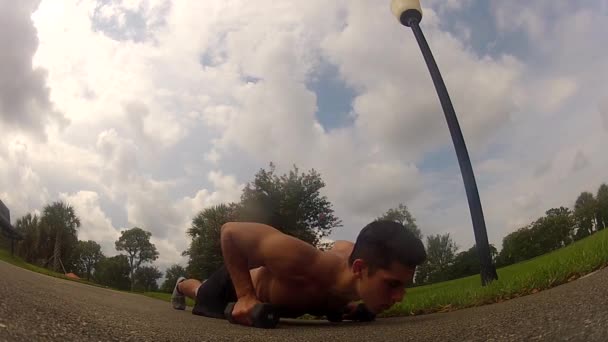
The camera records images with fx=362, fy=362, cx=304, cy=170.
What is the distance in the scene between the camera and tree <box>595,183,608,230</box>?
119 centimetres

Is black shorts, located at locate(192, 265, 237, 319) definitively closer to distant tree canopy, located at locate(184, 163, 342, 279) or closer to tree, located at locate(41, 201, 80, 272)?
distant tree canopy, located at locate(184, 163, 342, 279)

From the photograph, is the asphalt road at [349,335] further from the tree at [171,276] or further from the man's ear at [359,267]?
the tree at [171,276]

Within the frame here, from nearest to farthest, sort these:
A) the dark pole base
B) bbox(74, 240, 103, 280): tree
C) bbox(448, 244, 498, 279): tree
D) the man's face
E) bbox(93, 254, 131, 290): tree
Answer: the man's face
the dark pole base
bbox(448, 244, 498, 279): tree
bbox(93, 254, 131, 290): tree
bbox(74, 240, 103, 280): tree

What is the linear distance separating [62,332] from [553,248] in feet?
5.61

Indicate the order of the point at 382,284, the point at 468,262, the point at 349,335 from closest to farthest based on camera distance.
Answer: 1. the point at 349,335
2. the point at 382,284
3. the point at 468,262

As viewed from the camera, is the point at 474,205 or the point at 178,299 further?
the point at 178,299

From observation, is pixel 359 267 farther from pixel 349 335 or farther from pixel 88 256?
pixel 88 256

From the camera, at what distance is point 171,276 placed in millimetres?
Result: 2582

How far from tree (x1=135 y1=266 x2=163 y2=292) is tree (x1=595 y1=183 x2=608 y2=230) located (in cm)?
225

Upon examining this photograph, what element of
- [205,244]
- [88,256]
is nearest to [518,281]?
[205,244]

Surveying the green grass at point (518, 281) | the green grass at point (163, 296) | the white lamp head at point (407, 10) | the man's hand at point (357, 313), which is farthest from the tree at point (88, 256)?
the white lamp head at point (407, 10)

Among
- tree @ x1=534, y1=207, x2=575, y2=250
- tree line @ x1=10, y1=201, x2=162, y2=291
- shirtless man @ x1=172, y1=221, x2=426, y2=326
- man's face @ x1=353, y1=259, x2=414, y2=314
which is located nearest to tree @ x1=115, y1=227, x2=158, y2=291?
tree line @ x1=10, y1=201, x2=162, y2=291

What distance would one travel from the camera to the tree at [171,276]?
2467 millimetres

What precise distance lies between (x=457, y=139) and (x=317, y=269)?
1.05m
